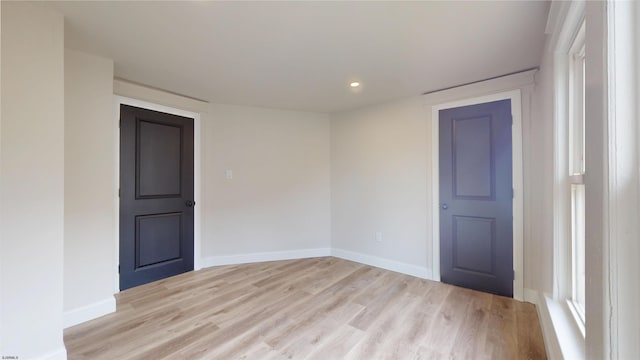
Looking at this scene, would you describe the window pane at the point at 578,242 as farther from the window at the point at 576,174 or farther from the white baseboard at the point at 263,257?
the white baseboard at the point at 263,257

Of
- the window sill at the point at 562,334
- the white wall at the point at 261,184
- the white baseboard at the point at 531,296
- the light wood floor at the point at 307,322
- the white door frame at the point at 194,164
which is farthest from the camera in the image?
the white wall at the point at 261,184

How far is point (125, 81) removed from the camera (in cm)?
277

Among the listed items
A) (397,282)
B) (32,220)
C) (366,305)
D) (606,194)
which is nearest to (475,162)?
(397,282)

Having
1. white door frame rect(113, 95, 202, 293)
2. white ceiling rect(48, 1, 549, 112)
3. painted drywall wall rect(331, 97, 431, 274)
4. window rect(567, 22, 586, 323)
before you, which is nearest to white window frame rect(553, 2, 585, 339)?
window rect(567, 22, 586, 323)

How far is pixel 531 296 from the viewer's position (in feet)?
8.30

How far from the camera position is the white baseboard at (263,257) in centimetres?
362

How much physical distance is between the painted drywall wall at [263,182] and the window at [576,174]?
2.86m

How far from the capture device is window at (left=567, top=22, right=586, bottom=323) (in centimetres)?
158

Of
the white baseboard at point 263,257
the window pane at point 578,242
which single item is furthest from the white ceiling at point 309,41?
the white baseboard at point 263,257

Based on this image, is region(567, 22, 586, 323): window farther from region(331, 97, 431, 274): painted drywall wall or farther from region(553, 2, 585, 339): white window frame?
region(331, 97, 431, 274): painted drywall wall

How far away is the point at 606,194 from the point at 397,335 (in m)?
1.75

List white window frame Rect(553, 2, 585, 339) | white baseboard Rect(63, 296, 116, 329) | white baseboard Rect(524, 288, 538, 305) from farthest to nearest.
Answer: white baseboard Rect(524, 288, 538, 305)
white baseboard Rect(63, 296, 116, 329)
white window frame Rect(553, 2, 585, 339)

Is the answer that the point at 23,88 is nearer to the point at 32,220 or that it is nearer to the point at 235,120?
the point at 32,220

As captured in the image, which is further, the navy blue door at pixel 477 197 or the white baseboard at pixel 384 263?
the white baseboard at pixel 384 263
